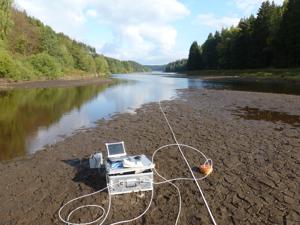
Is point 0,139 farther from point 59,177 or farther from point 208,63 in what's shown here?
point 208,63

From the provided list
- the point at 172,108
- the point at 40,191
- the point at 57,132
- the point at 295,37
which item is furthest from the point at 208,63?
the point at 40,191

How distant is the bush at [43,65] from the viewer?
64.7m

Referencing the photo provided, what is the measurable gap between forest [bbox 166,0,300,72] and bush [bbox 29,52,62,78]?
165ft

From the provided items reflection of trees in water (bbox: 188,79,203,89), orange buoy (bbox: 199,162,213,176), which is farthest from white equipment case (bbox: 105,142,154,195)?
reflection of trees in water (bbox: 188,79,203,89)

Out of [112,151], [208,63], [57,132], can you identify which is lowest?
[208,63]

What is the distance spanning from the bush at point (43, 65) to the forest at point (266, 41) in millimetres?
50144

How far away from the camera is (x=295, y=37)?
58.8m

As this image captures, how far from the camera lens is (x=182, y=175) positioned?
807 cm

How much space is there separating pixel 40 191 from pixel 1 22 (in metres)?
50.3

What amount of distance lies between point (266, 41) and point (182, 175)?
7108cm

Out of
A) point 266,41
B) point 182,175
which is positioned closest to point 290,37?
point 266,41

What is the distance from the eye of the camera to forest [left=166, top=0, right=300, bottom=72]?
195 ft

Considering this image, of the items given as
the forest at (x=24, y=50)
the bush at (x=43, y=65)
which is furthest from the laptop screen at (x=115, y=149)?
the bush at (x=43, y=65)

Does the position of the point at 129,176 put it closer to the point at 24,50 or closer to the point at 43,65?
the point at 43,65
